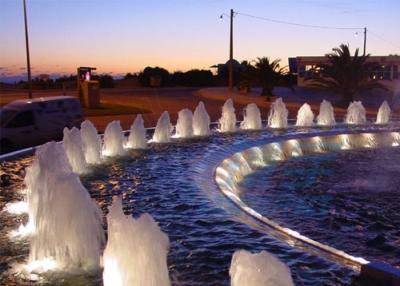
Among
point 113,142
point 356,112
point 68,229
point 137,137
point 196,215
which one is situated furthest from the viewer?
point 356,112

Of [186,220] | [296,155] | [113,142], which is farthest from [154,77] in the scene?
[186,220]

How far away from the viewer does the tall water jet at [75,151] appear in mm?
11984

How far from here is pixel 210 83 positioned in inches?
2734

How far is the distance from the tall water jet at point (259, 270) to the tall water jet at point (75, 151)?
8259mm

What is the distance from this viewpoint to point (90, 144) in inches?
530

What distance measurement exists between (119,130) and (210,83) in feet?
182

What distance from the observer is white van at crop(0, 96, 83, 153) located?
645 inches

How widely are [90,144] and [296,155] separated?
6.62 meters

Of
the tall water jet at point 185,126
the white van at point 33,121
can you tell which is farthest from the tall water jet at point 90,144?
the tall water jet at point 185,126

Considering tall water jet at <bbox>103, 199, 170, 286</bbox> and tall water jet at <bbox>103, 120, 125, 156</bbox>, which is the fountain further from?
tall water jet at <bbox>103, 199, 170, 286</bbox>

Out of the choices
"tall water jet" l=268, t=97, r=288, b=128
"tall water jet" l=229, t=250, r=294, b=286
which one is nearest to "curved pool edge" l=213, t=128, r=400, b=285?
"tall water jet" l=229, t=250, r=294, b=286

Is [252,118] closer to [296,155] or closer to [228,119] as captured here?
[228,119]

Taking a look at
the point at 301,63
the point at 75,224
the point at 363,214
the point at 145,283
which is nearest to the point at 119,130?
the point at 363,214

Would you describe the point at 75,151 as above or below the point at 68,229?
above
